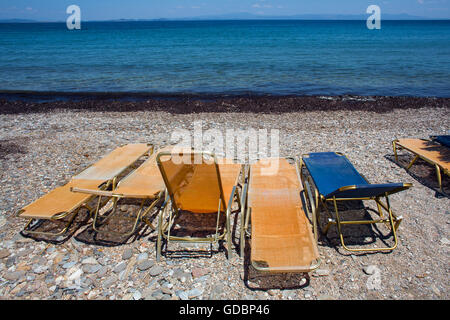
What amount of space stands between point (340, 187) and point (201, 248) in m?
2.25

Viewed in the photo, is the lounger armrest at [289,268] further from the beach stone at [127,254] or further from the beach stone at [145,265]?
the beach stone at [127,254]

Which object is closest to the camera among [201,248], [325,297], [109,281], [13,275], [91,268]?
[325,297]

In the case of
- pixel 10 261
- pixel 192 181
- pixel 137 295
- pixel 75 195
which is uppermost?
pixel 192 181

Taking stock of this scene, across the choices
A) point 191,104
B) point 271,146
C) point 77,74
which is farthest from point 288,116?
point 77,74

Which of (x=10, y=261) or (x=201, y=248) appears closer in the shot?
(x=10, y=261)

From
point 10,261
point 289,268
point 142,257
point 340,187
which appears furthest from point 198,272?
point 10,261

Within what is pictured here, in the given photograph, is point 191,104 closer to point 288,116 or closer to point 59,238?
point 288,116

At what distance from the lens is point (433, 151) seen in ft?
19.9

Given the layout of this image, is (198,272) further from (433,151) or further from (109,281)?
(433,151)

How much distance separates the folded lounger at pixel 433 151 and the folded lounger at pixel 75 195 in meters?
5.86

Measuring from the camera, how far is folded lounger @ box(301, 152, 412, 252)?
3788 mm

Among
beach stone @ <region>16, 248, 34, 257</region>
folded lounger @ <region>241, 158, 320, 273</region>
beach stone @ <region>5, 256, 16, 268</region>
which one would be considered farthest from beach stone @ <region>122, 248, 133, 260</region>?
folded lounger @ <region>241, 158, 320, 273</region>

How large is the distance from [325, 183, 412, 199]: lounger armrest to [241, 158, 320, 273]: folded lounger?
60 centimetres

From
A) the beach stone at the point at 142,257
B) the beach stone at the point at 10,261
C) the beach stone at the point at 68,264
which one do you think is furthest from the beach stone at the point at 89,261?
the beach stone at the point at 10,261
